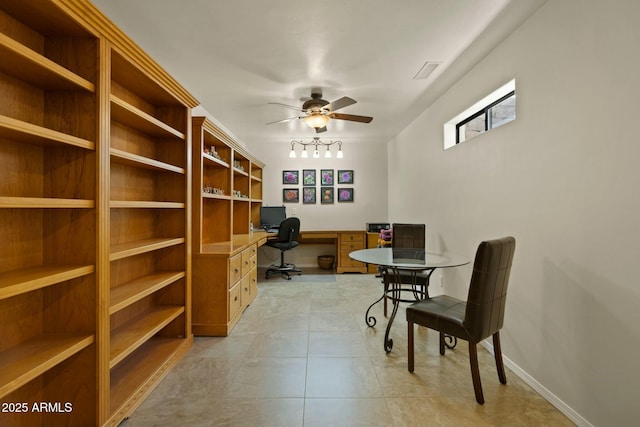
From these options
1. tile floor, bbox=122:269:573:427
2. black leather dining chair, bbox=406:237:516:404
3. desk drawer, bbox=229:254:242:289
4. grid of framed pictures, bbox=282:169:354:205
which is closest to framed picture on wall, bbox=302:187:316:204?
grid of framed pictures, bbox=282:169:354:205

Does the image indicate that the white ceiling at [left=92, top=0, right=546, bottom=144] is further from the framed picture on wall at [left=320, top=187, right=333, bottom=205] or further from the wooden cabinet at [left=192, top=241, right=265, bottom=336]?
the framed picture on wall at [left=320, top=187, right=333, bottom=205]

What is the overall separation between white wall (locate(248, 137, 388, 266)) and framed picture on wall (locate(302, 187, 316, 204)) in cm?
8

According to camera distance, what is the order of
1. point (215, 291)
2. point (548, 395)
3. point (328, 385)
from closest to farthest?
point (548, 395), point (328, 385), point (215, 291)

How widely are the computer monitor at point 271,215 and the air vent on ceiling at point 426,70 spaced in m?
3.37

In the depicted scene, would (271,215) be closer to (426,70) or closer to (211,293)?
(211,293)

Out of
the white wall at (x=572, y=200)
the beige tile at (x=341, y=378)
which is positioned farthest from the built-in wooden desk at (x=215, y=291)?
the white wall at (x=572, y=200)

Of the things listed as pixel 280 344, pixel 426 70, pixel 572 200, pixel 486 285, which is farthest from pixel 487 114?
pixel 280 344

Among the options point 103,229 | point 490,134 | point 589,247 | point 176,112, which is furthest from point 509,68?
point 103,229

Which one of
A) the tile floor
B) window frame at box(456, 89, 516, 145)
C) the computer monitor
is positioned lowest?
the tile floor

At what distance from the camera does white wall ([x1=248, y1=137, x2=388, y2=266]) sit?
223 inches

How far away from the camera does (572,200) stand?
63.5 inches

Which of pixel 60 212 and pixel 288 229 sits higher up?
pixel 60 212

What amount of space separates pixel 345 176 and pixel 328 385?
425 cm

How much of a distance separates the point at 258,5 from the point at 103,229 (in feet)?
5.46
